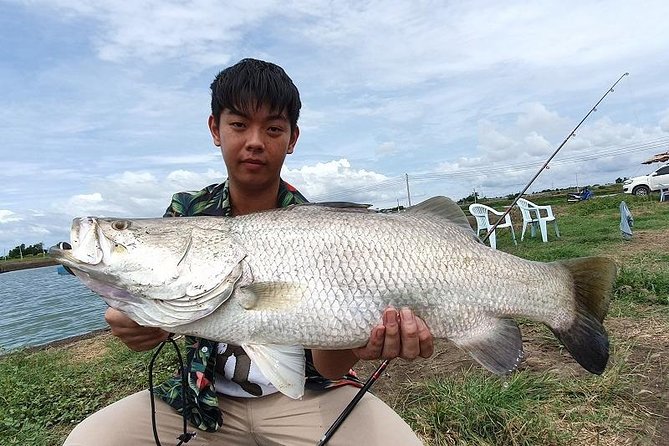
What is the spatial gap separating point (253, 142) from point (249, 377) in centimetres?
131

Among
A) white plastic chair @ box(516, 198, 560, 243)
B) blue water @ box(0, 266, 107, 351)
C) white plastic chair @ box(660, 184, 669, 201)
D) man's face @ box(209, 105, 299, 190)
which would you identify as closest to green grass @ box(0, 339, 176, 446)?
blue water @ box(0, 266, 107, 351)

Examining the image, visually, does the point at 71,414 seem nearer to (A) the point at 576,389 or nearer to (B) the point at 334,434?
(B) the point at 334,434

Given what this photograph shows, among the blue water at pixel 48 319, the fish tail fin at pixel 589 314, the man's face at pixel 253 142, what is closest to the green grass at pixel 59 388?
the blue water at pixel 48 319

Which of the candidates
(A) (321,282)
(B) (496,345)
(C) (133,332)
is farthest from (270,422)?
(B) (496,345)

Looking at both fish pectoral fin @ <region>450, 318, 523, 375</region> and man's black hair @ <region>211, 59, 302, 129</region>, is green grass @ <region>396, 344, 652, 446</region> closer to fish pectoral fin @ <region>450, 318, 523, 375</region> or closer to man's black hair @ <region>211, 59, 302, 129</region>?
fish pectoral fin @ <region>450, 318, 523, 375</region>

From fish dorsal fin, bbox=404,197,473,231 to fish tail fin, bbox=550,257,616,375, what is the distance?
0.58 meters

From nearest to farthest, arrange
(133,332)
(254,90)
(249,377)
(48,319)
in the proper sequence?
1. (133,332)
2. (249,377)
3. (254,90)
4. (48,319)

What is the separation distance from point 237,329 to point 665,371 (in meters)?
3.64

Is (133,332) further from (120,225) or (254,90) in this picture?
(254,90)

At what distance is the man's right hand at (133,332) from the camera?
7.94 ft

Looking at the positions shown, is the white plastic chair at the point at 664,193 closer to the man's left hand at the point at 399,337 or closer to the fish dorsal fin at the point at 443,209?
the fish dorsal fin at the point at 443,209

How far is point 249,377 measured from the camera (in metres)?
2.90

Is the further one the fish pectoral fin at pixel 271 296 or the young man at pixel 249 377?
the young man at pixel 249 377

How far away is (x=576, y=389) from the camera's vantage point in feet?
12.6
